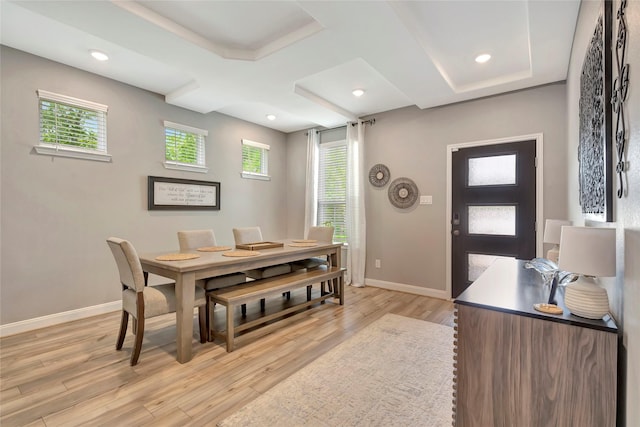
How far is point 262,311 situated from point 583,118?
3371 mm

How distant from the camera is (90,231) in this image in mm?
3299

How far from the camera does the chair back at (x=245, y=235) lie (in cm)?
377

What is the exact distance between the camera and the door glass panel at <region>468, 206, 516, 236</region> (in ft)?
11.7

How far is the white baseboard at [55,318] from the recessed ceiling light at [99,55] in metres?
2.70

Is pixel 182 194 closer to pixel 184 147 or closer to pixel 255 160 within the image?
pixel 184 147

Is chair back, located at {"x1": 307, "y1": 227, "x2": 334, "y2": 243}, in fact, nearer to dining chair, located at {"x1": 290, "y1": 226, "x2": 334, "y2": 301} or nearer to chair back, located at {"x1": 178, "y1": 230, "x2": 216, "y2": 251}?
dining chair, located at {"x1": 290, "y1": 226, "x2": 334, "y2": 301}

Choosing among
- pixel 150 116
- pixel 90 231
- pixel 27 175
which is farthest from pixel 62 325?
pixel 150 116

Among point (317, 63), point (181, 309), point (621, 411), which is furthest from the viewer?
point (317, 63)

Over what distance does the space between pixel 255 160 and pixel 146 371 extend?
373 centimetres

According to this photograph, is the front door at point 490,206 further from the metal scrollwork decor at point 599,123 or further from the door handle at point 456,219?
the metal scrollwork decor at point 599,123

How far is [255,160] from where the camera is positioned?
5250 mm

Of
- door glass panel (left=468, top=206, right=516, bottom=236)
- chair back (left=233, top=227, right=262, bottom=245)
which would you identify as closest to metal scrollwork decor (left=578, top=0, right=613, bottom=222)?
door glass panel (left=468, top=206, right=516, bottom=236)

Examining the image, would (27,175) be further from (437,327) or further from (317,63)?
(437,327)

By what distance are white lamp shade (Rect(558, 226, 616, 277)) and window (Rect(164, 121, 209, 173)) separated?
4213 mm
